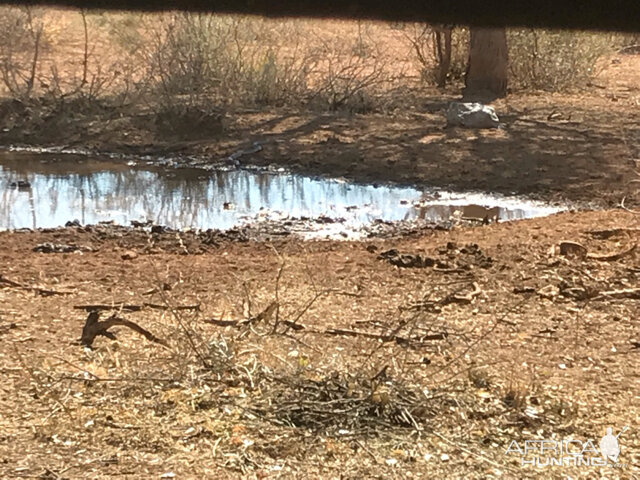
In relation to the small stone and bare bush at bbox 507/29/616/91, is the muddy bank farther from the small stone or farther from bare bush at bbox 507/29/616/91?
the small stone

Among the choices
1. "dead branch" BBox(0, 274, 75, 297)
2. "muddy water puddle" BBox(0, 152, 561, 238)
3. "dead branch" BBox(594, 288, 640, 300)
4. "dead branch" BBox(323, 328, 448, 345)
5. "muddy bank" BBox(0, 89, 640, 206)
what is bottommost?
"muddy water puddle" BBox(0, 152, 561, 238)

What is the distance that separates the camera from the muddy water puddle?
11148 millimetres

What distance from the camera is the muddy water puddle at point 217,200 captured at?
11148 millimetres

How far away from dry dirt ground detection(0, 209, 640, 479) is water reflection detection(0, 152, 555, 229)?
2954mm

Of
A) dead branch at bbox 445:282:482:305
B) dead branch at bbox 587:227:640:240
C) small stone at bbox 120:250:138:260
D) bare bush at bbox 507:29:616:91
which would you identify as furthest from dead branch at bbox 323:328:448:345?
bare bush at bbox 507:29:616:91

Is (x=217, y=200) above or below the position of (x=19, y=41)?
below

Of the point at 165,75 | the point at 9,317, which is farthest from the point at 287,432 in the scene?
the point at 165,75

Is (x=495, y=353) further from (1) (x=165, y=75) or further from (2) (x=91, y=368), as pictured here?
(1) (x=165, y=75)

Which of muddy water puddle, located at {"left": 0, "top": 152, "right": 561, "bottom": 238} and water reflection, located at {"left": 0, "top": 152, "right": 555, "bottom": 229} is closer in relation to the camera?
muddy water puddle, located at {"left": 0, "top": 152, "right": 561, "bottom": 238}

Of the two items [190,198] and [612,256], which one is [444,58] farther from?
[612,256]

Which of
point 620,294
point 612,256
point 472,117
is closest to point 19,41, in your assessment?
point 472,117

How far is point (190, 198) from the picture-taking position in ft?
40.2

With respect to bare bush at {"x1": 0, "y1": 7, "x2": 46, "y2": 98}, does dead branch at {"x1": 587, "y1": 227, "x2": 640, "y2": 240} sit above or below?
below

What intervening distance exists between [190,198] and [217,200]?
0.36 metres
